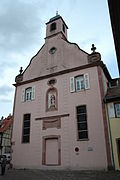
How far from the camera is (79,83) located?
18.1m

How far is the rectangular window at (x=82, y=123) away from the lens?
16016 mm

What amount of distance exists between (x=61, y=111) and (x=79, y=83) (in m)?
3.36

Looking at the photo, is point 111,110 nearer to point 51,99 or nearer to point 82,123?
point 82,123

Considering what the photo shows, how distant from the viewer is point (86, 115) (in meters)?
16.4

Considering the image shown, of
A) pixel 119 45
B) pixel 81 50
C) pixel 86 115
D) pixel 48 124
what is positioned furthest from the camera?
pixel 81 50

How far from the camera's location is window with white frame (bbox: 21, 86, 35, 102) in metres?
20.5

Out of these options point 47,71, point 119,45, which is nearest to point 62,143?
point 47,71

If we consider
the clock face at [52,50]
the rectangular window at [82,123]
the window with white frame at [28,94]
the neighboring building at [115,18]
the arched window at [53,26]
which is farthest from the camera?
the arched window at [53,26]

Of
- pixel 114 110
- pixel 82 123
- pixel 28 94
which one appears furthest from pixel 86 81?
pixel 28 94

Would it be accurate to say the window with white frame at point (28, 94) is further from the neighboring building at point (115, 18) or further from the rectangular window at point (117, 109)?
the neighboring building at point (115, 18)

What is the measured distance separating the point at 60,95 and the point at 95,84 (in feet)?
12.5

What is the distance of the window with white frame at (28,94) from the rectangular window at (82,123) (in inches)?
236

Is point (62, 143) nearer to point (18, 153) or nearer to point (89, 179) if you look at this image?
point (18, 153)

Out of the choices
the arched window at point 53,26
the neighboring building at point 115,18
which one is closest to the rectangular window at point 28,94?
the arched window at point 53,26
